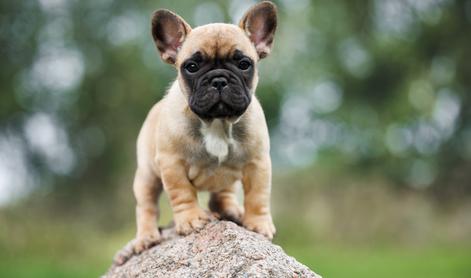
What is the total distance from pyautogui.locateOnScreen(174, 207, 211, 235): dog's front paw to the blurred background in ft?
42.0

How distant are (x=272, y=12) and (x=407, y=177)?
15723 mm

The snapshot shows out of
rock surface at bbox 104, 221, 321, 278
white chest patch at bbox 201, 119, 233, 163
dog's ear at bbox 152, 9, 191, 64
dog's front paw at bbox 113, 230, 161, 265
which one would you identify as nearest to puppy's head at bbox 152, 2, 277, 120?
dog's ear at bbox 152, 9, 191, 64

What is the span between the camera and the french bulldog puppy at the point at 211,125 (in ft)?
17.9

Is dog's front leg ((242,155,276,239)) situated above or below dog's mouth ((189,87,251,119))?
below

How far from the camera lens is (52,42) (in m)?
21.1

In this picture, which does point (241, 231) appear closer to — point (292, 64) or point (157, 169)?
point (157, 169)

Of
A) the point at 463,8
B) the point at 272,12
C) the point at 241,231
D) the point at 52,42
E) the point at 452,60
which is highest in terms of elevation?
the point at 463,8

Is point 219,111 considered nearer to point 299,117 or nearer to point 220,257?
point 220,257

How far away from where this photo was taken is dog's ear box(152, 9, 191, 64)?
586 centimetres

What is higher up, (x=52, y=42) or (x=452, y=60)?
(x=452, y=60)

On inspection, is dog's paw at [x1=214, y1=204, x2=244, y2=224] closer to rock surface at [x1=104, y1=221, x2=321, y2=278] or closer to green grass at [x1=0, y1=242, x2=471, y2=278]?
rock surface at [x1=104, y1=221, x2=321, y2=278]

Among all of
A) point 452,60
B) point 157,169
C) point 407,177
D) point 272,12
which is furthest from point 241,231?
point 452,60

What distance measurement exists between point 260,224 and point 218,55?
148 centimetres

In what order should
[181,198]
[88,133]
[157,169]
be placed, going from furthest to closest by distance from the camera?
[88,133]
[157,169]
[181,198]
